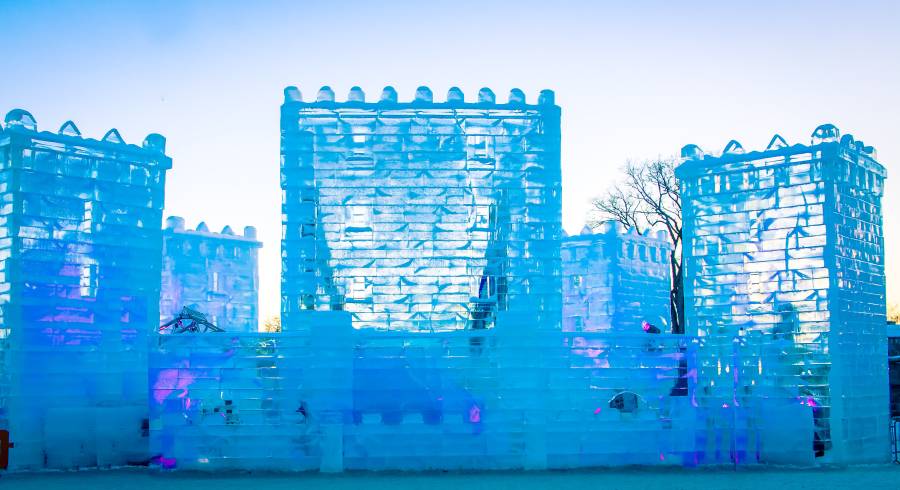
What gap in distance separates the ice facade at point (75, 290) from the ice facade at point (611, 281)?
11.2 metres

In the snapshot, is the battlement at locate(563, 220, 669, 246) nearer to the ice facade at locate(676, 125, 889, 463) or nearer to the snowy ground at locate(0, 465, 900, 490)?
the ice facade at locate(676, 125, 889, 463)

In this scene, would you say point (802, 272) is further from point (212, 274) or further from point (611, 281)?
point (212, 274)

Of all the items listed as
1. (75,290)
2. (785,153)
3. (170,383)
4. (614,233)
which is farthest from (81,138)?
(614,233)

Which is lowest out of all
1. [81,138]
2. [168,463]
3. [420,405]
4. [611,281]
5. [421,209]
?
[168,463]

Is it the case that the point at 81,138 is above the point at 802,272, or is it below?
above

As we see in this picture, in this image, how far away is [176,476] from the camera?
14.0 meters

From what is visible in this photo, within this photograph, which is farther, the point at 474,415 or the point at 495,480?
the point at 474,415

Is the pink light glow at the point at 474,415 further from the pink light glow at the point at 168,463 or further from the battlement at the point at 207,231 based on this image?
the battlement at the point at 207,231

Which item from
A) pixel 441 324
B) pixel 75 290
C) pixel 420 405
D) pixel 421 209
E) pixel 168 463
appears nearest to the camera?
pixel 168 463

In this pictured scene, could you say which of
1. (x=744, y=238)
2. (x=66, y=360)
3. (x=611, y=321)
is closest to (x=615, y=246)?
(x=611, y=321)

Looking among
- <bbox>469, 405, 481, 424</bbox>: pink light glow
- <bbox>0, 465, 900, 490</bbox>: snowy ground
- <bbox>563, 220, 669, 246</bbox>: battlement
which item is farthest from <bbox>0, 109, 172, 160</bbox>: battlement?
<bbox>563, 220, 669, 246</bbox>: battlement

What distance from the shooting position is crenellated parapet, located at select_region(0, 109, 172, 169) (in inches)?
626

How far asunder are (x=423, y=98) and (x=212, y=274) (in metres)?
11.7

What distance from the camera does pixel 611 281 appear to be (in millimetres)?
24922
